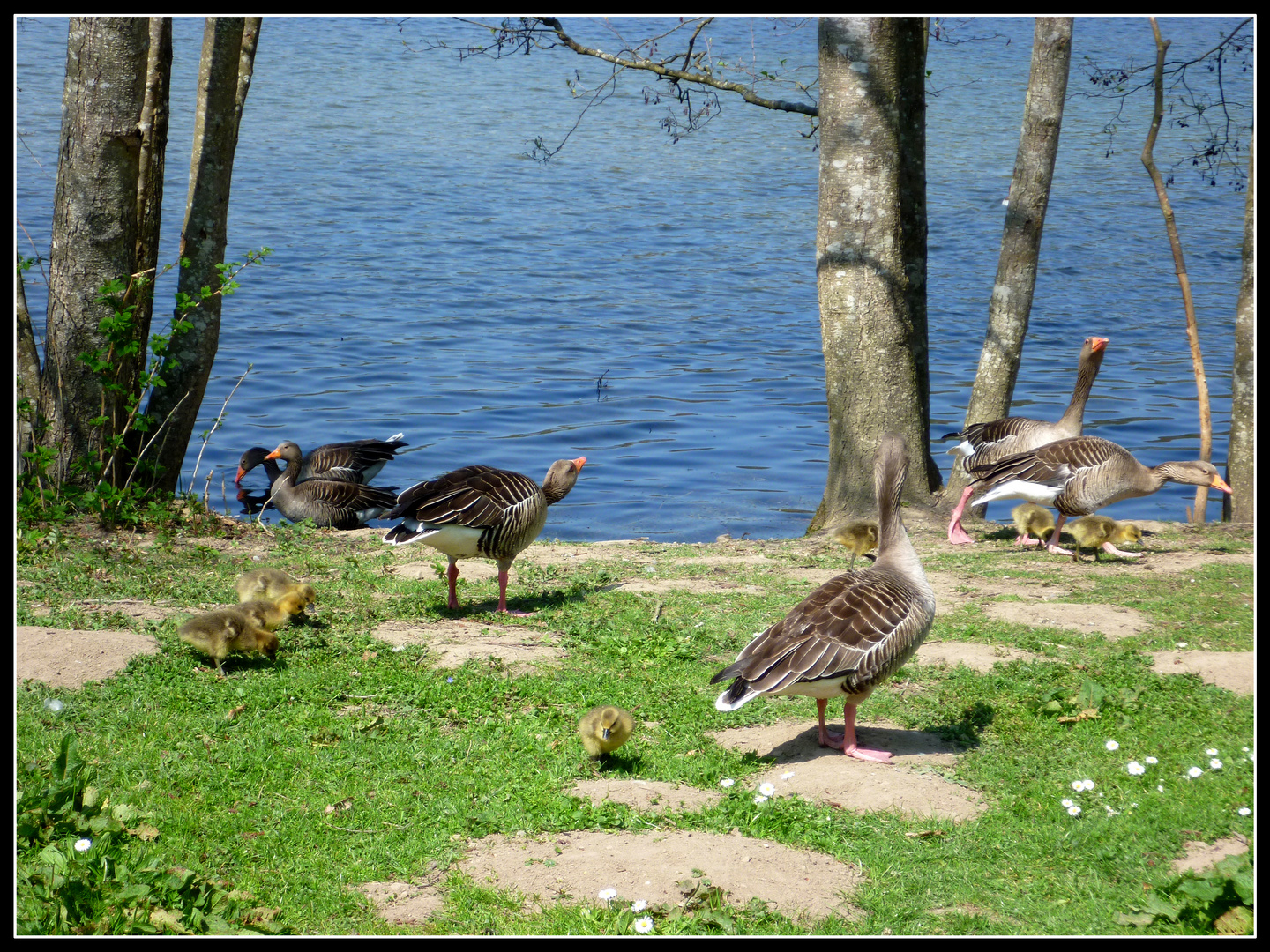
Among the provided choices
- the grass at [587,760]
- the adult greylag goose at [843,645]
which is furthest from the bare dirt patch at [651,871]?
the adult greylag goose at [843,645]

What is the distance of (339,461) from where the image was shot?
1425 cm

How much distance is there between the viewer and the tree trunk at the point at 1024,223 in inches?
441

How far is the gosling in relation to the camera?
7.17 meters

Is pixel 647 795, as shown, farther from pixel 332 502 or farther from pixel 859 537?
pixel 332 502

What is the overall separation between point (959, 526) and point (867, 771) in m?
5.60

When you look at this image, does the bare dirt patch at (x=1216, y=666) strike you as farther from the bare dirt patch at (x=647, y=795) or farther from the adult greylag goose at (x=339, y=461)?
the adult greylag goose at (x=339, y=461)

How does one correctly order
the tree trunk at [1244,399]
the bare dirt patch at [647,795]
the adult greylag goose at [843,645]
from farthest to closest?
the tree trunk at [1244,399], the adult greylag goose at [843,645], the bare dirt patch at [647,795]

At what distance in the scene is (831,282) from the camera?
10.9 metres

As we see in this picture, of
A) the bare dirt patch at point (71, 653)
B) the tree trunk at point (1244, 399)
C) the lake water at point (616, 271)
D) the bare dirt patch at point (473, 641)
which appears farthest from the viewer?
the lake water at point (616, 271)

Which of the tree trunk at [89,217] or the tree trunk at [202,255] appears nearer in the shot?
the tree trunk at [89,217]

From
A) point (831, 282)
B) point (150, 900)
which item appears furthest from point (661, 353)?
point (150, 900)

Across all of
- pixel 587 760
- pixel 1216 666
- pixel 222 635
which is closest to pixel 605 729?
pixel 587 760

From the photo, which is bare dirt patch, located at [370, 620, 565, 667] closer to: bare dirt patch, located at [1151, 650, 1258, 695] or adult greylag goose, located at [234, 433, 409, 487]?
bare dirt patch, located at [1151, 650, 1258, 695]

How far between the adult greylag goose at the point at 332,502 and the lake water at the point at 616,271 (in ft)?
7.36
